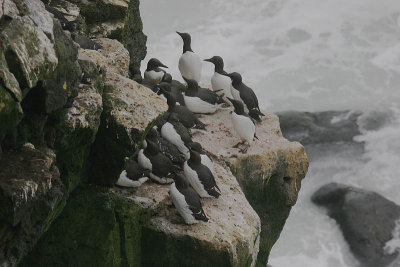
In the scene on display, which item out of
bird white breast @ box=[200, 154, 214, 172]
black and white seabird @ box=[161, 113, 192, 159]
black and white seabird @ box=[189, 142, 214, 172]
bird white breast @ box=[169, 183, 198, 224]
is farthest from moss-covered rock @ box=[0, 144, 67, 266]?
black and white seabird @ box=[161, 113, 192, 159]

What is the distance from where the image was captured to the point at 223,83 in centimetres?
979

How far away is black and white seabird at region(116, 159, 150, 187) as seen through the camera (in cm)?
683

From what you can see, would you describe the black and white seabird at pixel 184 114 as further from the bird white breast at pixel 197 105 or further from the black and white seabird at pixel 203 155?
the black and white seabird at pixel 203 155

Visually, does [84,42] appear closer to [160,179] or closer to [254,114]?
[160,179]

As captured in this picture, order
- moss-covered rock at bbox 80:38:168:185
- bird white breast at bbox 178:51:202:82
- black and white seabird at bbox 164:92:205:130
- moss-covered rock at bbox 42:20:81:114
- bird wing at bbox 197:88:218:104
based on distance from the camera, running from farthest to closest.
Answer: bird white breast at bbox 178:51:202:82 → bird wing at bbox 197:88:218:104 → black and white seabird at bbox 164:92:205:130 → moss-covered rock at bbox 80:38:168:185 → moss-covered rock at bbox 42:20:81:114

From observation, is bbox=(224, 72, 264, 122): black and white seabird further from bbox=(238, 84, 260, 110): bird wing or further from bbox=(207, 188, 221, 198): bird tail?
bbox=(207, 188, 221, 198): bird tail

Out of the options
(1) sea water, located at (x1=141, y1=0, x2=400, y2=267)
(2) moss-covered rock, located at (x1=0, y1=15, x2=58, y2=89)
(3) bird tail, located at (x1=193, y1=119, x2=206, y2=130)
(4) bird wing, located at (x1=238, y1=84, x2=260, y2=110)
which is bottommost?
(1) sea water, located at (x1=141, y1=0, x2=400, y2=267)

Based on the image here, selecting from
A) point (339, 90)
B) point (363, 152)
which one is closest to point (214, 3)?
point (339, 90)

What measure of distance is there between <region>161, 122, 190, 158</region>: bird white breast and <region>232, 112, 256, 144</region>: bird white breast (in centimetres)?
84

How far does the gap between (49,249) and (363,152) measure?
868cm

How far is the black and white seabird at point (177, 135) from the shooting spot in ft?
25.6

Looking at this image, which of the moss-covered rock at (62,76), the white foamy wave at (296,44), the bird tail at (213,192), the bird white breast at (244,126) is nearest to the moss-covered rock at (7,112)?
the moss-covered rock at (62,76)

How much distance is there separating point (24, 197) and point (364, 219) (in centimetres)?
737

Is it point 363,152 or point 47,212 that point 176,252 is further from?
point 363,152
